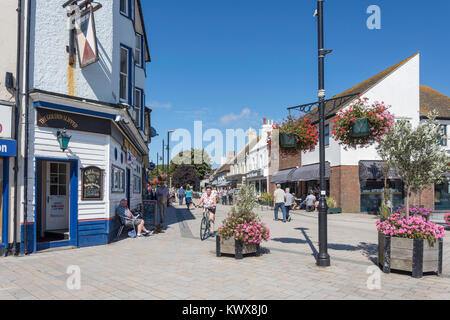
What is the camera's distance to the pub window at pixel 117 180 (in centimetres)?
1108

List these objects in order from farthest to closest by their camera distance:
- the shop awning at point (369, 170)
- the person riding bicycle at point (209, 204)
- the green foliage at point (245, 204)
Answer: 1. the shop awning at point (369, 170)
2. the person riding bicycle at point (209, 204)
3. the green foliage at point (245, 204)

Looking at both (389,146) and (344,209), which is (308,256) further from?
(344,209)

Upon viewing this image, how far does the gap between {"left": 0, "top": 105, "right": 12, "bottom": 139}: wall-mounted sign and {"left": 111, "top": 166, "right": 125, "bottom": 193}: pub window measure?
3.11 m

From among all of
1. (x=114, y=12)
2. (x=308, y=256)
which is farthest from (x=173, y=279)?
(x=114, y=12)

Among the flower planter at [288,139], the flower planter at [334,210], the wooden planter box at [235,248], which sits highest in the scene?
the flower planter at [288,139]

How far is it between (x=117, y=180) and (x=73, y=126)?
284cm

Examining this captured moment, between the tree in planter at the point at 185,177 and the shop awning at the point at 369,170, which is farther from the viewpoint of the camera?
the tree in planter at the point at 185,177

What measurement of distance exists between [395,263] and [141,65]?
46.7ft

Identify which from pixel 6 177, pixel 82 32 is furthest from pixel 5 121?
pixel 82 32

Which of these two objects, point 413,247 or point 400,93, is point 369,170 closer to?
point 400,93

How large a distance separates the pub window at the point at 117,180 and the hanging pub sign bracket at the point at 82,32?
10.8ft

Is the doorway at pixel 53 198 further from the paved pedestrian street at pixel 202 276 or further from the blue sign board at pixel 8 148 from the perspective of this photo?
the paved pedestrian street at pixel 202 276

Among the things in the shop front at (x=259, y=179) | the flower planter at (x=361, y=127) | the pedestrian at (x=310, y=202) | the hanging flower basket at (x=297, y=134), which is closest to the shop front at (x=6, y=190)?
the hanging flower basket at (x=297, y=134)
